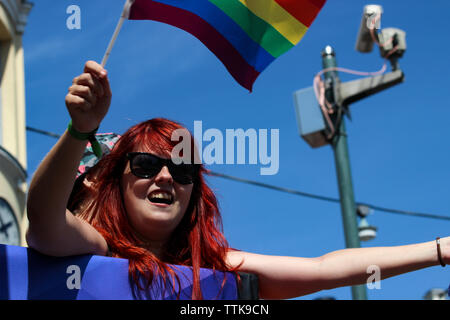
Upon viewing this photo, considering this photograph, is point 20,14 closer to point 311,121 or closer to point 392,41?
point 311,121

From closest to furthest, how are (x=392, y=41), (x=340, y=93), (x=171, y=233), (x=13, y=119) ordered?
(x=171, y=233) → (x=340, y=93) → (x=392, y=41) → (x=13, y=119)

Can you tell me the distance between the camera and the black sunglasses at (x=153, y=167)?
2.50 metres

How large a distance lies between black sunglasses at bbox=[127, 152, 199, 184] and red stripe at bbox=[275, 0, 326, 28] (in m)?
0.76

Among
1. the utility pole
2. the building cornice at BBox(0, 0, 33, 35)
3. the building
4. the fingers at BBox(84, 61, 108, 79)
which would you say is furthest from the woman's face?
the building cornice at BBox(0, 0, 33, 35)

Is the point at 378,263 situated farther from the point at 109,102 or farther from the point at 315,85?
the point at 315,85

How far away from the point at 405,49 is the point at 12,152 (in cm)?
684

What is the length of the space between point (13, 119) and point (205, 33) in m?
10.1

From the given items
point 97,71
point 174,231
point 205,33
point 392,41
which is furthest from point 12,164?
point 97,71

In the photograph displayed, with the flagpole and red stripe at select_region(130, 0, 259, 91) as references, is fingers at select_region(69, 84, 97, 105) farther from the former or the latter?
red stripe at select_region(130, 0, 259, 91)

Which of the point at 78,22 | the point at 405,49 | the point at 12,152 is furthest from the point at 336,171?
the point at 12,152

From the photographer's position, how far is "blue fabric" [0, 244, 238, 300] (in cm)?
215

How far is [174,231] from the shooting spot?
104 inches

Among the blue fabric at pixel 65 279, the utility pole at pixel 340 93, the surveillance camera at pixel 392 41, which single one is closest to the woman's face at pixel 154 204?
the blue fabric at pixel 65 279
